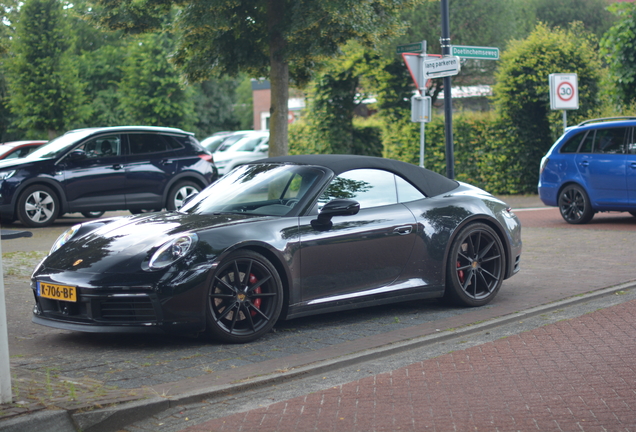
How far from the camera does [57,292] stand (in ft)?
18.4

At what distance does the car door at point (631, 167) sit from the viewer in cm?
1326

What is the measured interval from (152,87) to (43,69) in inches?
498

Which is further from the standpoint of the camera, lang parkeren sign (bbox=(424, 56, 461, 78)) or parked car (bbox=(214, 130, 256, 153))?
parked car (bbox=(214, 130, 256, 153))

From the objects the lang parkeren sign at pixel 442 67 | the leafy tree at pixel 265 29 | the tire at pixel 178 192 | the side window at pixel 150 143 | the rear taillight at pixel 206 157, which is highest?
the leafy tree at pixel 265 29

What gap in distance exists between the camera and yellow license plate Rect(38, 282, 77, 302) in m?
5.48

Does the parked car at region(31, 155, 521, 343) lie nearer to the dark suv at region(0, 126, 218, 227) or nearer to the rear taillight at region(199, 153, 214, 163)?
the dark suv at region(0, 126, 218, 227)

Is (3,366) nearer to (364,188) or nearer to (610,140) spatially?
(364,188)

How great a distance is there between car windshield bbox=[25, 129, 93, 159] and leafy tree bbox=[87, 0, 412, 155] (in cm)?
245

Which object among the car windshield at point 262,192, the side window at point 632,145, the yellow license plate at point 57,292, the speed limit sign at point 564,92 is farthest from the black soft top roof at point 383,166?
the speed limit sign at point 564,92

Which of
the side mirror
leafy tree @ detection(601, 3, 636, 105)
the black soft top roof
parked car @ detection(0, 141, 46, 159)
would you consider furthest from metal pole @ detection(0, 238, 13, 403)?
leafy tree @ detection(601, 3, 636, 105)

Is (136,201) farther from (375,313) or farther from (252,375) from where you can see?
(252,375)

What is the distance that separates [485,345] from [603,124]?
30.6ft

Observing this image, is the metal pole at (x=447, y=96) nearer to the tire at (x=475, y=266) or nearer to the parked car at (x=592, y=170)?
the parked car at (x=592, y=170)

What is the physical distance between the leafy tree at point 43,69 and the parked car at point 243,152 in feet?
36.7
